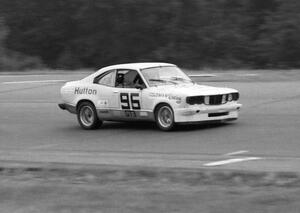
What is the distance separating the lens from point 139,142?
15.1 metres

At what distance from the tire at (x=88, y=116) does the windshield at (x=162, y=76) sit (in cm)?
149

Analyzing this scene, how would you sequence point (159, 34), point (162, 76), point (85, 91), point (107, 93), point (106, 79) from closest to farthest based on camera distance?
point (162, 76), point (107, 93), point (106, 79), point (85, 91), point (159, 34)

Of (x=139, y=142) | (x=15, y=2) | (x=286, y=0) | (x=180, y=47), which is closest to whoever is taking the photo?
(x=139, y=142)

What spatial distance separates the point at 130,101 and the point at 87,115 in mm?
1397

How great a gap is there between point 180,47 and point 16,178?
42980 mm

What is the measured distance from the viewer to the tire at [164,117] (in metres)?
16.1

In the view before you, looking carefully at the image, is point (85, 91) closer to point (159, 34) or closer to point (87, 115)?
point (87, 115)

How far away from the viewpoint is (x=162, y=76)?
55.9ft

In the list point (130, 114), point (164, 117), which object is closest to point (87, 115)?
point (130, 114)

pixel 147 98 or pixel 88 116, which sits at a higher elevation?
pixel 147 98

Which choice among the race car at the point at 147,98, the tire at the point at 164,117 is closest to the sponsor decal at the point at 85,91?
the race car at the point at 147,98

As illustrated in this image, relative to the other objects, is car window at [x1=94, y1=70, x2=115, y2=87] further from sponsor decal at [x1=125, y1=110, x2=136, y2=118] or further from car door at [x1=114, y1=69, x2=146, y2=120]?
sponsor decal at [x1=125, y1=110, x2=136, y2=118]

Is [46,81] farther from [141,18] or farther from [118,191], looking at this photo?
[141,18]

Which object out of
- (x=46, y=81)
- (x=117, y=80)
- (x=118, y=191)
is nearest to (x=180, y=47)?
(x=46, y=81)
